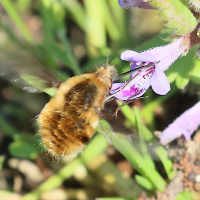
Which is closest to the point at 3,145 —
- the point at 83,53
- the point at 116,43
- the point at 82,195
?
the point at 82,195

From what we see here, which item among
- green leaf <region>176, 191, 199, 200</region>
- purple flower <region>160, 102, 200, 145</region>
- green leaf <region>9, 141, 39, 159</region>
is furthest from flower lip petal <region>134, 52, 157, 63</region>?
green leaf <region>9, 141, 39, 159</region>

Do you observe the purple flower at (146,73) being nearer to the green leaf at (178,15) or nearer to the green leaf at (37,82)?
the green leaf at (178,15)

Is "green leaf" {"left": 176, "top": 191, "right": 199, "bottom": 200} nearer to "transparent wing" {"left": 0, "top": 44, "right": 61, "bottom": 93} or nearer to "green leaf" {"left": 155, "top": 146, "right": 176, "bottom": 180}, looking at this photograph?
"green leaf" {"left": 155, "top": 146, "right": 176, "bottom": 180}

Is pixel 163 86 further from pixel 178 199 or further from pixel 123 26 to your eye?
pixel 123 26

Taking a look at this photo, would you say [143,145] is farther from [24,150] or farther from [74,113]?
[24,150]

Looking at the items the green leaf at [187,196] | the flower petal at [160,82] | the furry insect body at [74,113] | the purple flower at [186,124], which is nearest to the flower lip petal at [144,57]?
the flower petal at [160,82]

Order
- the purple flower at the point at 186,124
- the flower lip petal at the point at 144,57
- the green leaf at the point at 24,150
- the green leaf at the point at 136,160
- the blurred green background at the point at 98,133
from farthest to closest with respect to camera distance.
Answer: the green leaf at the point at 24,150 → the blurred green background at the point at 98,133 → the green leaf at the point at 136,160 → the purple flower at the point at 186,124 → the flower lip petal at the point at 144,57

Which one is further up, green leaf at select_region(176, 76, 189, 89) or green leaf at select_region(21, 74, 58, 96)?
green leaf at select_region(21, 74, 58, 96)
